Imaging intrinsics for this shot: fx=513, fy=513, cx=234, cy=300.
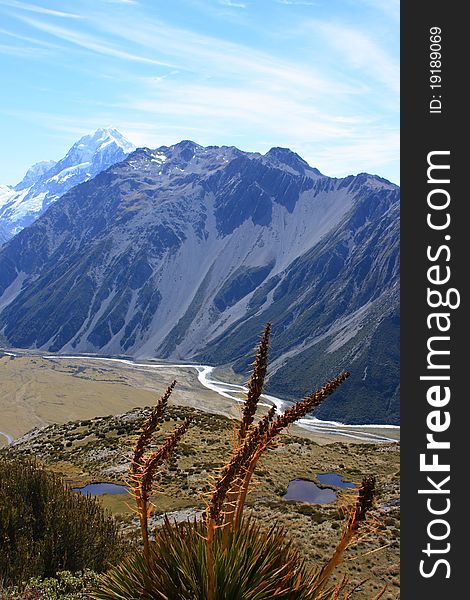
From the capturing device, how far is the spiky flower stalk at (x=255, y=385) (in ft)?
12.8

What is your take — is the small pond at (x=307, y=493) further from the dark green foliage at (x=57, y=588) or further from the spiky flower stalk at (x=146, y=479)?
the spiky flower stalk at (x=146, y=479)

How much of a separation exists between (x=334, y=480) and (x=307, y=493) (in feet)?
15.9

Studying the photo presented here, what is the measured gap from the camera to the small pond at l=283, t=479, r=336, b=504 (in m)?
32.6

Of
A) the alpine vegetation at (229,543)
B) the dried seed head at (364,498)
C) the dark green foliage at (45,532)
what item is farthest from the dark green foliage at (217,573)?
the dark green foliage at (45,532)

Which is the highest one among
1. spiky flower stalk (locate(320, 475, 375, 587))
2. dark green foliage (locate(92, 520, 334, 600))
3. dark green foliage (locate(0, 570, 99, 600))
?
spiky flower stalk (locate(320, 475, 375, 587))

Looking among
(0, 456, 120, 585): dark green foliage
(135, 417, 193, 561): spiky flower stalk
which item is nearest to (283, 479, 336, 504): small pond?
(0, 456, 120, 585): dark green foliage

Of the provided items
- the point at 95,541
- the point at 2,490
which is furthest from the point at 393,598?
the point at 2,490

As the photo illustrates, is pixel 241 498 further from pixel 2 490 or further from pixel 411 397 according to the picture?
pixel 2 490

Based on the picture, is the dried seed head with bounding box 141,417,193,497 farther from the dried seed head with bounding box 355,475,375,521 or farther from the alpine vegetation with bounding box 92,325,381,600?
the dried seed head with bounding box 355,475,375,521

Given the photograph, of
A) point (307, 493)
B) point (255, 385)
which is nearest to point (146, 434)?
point (255, 385)

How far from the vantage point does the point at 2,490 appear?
40.7ft

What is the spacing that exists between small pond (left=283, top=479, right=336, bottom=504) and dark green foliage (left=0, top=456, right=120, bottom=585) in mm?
21439

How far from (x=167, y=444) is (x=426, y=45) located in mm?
5619

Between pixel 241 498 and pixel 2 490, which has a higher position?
pixel 241 498
